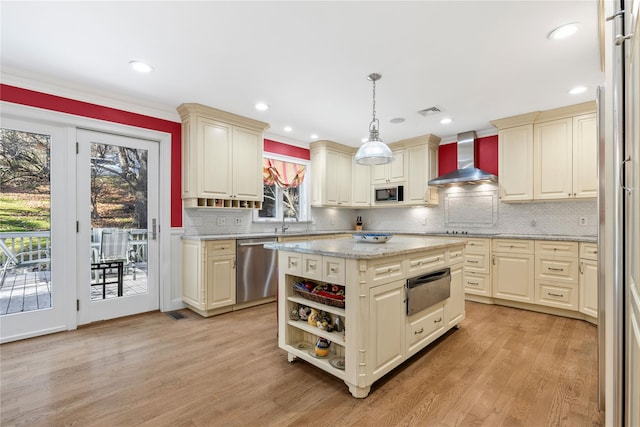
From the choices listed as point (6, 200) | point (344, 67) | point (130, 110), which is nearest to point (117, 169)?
point (130, 110)

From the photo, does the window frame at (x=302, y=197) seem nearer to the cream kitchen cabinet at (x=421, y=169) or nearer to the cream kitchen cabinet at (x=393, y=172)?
the cream kitchen cabinet at (x=393, y=172)

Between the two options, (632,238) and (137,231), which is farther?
(137,231)

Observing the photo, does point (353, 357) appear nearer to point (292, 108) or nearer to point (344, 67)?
point (344, 67)

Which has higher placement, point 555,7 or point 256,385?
point 555,7

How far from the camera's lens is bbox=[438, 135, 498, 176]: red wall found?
464 centimetres

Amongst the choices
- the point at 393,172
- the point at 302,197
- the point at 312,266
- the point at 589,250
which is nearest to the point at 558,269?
the point at 589,250

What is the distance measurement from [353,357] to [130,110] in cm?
358

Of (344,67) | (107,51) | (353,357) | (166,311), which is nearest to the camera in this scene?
(353,357)

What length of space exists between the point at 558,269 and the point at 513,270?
1.50 ft

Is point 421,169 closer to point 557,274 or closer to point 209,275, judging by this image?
point 557,274

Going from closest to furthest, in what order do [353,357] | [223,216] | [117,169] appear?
[353,357] → [117,169] → [223,216]

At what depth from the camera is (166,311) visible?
378 centimetres

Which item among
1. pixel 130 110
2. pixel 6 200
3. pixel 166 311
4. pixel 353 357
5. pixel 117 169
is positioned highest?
pixel 130 110

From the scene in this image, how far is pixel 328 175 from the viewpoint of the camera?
5.48 meters
